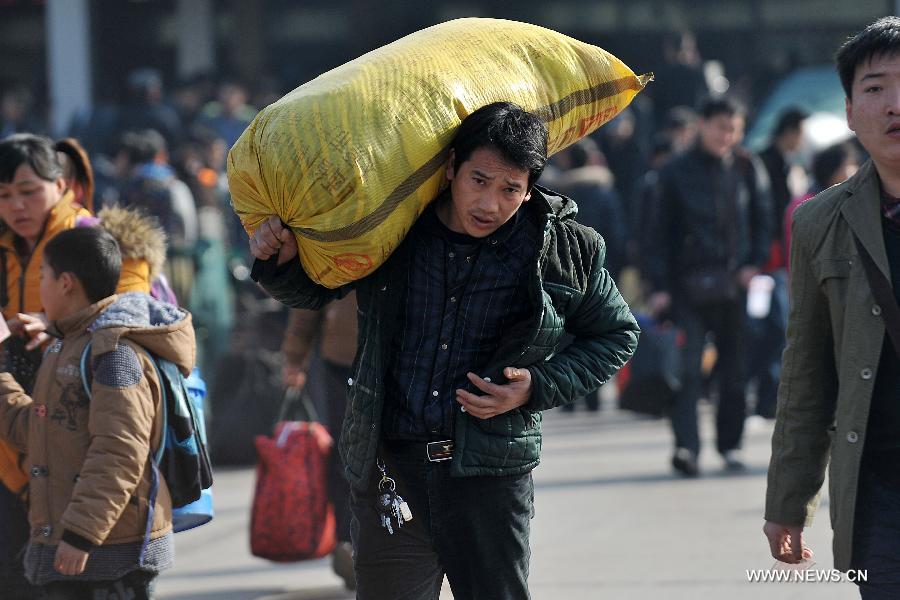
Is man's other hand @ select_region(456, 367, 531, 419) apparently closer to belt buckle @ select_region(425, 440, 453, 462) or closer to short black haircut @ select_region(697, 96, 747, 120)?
belt buckle @ select_region(425, 440, 453, 462)

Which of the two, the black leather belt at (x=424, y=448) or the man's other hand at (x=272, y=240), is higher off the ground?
the man's other hand at (x=272, y=240)

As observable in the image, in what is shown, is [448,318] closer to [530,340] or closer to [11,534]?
[530,340]

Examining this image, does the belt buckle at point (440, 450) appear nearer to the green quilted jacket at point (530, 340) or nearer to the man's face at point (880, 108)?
the green quilted jacket at point (530, 340)

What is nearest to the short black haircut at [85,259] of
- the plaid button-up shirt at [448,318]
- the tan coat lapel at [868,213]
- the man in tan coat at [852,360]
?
the plaid button-up shirt at [448,318]

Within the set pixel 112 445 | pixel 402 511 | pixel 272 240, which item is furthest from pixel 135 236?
pixel 402 511

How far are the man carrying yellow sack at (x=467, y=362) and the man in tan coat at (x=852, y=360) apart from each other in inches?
18.7

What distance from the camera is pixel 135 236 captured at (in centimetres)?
495

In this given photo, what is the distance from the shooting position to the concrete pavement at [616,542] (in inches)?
243

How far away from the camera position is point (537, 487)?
27.9ft

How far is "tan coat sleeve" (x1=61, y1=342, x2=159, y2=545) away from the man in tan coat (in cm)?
172

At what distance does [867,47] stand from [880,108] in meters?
0.15

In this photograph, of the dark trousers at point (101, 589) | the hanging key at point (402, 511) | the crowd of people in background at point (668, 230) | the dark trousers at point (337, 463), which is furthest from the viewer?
the crowd of people in background at point (668, 230)

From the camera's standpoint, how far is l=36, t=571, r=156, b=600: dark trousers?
177 inches

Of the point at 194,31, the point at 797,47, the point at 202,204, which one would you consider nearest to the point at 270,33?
the point at 194,31
